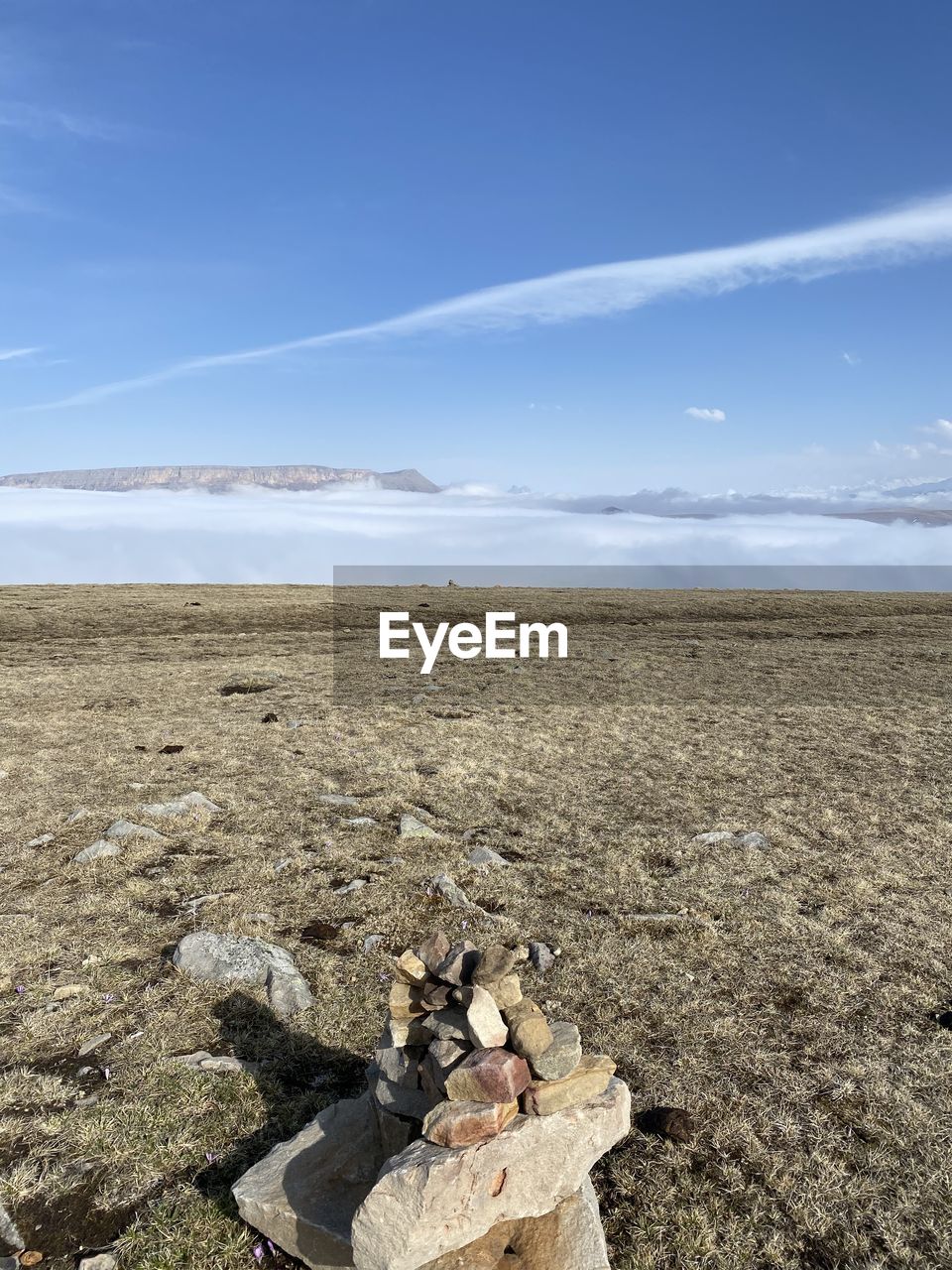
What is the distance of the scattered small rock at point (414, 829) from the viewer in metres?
12.4

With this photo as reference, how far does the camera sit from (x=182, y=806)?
43.4ft

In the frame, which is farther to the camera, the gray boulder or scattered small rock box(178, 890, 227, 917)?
scattered small rock box(178, 890, 227, 917)

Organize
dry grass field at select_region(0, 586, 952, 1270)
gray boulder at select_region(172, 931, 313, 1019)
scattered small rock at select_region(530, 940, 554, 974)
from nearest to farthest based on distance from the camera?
dry grass field at select_region(0, 586, 952, 1270) < gray boulder at select_region(172, 931, 313, 1019) < scattered small rock at select_region(530, 940, 554, 974)

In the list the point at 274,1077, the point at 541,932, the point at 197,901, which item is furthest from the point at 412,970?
the point at 197,901

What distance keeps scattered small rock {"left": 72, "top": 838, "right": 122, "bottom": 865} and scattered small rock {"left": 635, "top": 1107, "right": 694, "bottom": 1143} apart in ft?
27.2

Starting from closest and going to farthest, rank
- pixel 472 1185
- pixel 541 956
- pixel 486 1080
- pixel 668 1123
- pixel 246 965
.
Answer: pixel 472 1185
pixel 486 1080
pixel 668 1123
pixel 246 965
pixel 541 956

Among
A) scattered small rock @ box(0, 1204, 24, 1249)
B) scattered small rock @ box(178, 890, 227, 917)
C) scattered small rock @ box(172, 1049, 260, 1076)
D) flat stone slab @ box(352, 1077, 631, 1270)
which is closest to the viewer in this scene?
flat stone slab @ box(352, 1077, 631, 1270)

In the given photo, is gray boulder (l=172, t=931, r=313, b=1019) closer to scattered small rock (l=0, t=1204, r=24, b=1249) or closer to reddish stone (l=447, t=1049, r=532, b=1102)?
scattered small rock (l=0, t=1204, r=24, b=1249)

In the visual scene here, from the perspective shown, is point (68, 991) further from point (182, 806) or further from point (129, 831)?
point (182, 806)

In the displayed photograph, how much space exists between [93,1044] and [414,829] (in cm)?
585

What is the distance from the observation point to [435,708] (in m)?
22.1

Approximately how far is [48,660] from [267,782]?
20144mm

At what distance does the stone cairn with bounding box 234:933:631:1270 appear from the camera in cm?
442

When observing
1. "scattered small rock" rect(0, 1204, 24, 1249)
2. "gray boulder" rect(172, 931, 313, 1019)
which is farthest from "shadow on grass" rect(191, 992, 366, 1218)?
"scattered small rock" rect(0, 1204, 24, 1249)
